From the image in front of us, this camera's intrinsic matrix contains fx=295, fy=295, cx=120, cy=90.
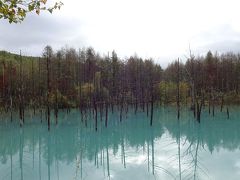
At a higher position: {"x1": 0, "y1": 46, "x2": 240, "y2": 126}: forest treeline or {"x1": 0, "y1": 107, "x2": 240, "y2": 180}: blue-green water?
{"x1": 0, "y1": 46, "x2": 240, "y2": 126}: forest treeline

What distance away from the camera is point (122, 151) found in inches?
539

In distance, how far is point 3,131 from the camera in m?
19.3

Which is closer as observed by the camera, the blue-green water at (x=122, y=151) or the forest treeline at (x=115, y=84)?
the blue-green water at (x=122, y=151)

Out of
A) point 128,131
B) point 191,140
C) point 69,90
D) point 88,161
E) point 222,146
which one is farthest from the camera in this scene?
point 69,90

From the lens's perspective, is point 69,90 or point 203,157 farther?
point 69,90

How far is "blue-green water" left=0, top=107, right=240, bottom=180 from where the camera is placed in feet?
31.9

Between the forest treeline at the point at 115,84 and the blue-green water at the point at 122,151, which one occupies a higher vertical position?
the forest treeline at the point at 115,84

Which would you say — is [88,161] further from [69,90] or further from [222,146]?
[69,90]

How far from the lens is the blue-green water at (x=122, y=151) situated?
973 centimetres

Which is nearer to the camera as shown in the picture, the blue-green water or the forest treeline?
the blue-green water

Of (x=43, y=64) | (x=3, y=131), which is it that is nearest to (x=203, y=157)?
(x=3, y=131)

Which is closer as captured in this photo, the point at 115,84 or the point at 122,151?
the point at 122,151

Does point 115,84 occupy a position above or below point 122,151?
above

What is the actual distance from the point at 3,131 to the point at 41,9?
17.7 m
